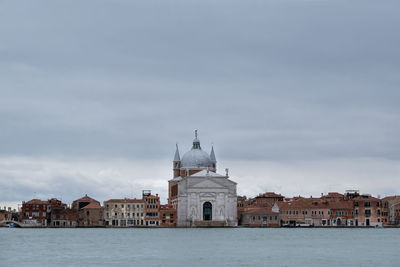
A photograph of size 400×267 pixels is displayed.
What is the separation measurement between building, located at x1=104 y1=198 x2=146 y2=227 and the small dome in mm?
13383

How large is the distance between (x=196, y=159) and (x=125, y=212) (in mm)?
16461

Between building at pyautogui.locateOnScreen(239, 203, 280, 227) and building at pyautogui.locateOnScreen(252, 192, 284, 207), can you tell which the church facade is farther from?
building at pyautogui.locateOnScreen(252, 192, 284, 207)

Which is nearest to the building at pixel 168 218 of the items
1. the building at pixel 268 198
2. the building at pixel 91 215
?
the building at pixel 91 215

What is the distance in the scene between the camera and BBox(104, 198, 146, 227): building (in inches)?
4449

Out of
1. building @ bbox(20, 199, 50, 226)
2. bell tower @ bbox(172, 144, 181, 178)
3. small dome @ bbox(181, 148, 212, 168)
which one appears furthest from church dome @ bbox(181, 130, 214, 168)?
building @ bbox(20, 199, 50, 226)

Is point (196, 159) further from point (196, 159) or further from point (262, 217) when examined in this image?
point (262, 217)

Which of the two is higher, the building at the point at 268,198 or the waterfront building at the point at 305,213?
the building at the point at 268,198

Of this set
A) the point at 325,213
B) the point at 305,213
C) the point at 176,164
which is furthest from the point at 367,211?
the point at 176,164

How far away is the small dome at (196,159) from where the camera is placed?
4862 inches

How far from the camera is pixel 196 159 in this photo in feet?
406

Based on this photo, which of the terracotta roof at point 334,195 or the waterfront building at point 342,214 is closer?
the waterfront building at point 342,214

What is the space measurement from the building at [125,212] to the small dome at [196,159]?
13.4 m
